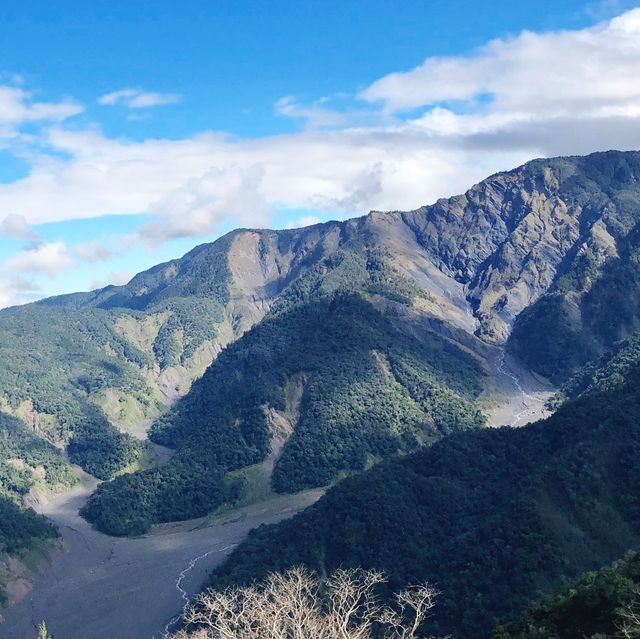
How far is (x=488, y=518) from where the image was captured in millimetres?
121312

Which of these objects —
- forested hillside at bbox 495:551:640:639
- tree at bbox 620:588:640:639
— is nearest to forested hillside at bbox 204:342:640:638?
forested hillside at bbox 495:551:640:639

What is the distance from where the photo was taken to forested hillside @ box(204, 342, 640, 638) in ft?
329

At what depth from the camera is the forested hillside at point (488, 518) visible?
329ft

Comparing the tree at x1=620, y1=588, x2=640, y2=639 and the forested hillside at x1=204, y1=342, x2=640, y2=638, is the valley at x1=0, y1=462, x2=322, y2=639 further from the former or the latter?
the tree at x1=620, y1=588, x2=640, y2=639

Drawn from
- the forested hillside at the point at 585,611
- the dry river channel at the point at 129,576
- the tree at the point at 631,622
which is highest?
the tree at the point at 631,622

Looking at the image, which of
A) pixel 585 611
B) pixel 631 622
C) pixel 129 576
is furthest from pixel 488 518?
pixel 129 576

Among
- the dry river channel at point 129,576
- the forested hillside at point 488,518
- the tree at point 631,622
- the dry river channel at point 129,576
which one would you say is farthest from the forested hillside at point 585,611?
the dry river channel at point 129,576

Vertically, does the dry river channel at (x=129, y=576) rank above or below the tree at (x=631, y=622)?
below

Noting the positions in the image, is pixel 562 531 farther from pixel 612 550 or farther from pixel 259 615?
pixel 259 615

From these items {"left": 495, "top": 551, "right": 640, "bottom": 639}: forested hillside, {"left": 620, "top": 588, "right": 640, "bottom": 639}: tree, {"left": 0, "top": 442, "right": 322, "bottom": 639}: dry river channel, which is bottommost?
{"left": 0, "top": 442, "right": 322, "bottom": 639}: dry river channel

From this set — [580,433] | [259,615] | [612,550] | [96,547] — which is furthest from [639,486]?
[96,547]

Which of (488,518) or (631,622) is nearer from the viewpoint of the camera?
(631,622)

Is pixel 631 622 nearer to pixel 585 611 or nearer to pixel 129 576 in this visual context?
pixel 585 611

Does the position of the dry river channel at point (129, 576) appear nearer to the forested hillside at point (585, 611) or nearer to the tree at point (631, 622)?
the forested hillside at point (585, 611)
